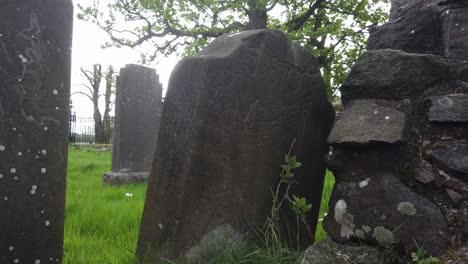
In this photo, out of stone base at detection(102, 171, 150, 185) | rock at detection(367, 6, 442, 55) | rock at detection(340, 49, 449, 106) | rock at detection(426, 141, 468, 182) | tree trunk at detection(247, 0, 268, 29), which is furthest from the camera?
tree trunk at detection(247, 0, 268, 29)

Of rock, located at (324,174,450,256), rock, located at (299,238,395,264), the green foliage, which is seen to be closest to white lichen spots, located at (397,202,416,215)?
rock, located at (324,174,450,256)

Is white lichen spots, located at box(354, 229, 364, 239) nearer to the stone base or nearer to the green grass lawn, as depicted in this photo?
the green grass lawn

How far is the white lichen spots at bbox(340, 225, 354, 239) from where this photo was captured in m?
2.05

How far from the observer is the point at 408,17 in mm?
2445

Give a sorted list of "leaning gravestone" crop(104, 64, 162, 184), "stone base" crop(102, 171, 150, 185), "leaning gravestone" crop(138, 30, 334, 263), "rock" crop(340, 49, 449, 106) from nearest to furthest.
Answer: "rock" crop(340, 49, 449, 106), "leaning gravestone" crop(138, 30, 334, 263), "stone base" crop(102, 171, 150, 185), "leaning gravestone" crop(104, 64, 162, 184)

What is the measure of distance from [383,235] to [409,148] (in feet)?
1.44

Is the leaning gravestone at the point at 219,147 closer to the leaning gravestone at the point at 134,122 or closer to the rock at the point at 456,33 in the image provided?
the rock at the point at 456,33

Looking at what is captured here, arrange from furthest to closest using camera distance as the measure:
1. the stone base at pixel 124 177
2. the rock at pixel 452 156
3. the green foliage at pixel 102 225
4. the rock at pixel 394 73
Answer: the stone base at pixel 124 177, the green foliage at pixel 102 225, the rock at pixel 394 73, the rock at pixel 452 156

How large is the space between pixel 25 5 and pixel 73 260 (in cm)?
158

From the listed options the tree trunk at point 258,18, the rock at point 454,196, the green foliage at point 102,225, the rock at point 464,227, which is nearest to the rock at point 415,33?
the rock at point 454,196

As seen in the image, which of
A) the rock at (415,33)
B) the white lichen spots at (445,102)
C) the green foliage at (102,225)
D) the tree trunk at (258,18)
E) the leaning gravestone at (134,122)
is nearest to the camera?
the white lichen spots at (445,102)

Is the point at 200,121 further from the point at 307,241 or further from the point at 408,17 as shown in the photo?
the point at 408,17

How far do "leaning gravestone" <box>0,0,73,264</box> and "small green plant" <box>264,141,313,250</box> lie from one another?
1.14 metres

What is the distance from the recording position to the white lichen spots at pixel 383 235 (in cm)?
192
